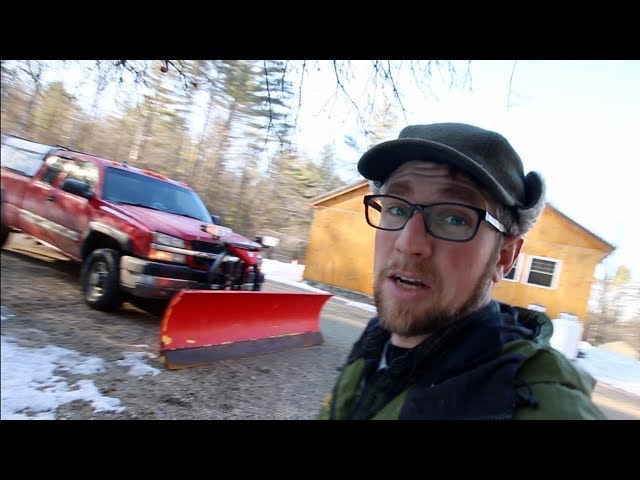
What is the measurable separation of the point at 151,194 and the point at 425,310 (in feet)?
3.52

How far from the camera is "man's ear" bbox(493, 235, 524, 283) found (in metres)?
0.84

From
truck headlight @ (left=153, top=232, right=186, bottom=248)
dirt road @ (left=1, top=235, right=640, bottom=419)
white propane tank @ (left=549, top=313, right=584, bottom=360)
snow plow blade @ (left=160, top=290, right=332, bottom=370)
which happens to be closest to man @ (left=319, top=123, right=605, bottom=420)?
dirt road @ (left=1, top=235, right=640, bottom=419)

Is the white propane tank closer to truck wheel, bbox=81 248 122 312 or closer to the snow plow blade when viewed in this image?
the snow plow blade

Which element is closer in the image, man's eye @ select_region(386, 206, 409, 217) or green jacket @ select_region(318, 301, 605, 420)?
green jacket @ select_region(318, 301, 605, 420)

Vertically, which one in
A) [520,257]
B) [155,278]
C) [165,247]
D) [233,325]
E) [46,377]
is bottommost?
[233,325]

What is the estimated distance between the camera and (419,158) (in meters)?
0.83

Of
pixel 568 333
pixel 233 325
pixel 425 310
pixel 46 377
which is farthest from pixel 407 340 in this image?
pixel 568 333

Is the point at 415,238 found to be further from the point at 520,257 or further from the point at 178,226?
the point at 178,226

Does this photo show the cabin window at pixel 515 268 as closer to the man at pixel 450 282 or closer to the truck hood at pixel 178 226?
the man at pixel 450 282

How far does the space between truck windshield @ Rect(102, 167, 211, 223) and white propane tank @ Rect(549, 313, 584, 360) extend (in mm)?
3434

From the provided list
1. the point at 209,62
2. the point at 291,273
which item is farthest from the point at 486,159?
the point at 291,273

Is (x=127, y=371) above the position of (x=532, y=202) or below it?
below
